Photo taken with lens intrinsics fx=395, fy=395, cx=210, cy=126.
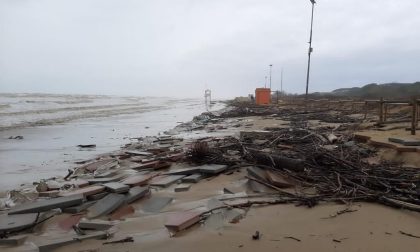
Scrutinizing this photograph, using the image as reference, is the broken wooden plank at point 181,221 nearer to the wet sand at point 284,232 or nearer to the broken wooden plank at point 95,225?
the wet sand at point 284,232

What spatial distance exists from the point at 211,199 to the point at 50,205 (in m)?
2.03

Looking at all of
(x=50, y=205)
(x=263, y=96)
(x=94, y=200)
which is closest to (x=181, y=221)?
(x=94, y=200)

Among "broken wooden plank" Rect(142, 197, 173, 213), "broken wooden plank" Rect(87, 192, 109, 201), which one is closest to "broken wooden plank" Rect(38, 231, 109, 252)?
"broken wooden plank" Rect(142, 197, 173, 213)

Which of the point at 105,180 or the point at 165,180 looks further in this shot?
the point at 105,180

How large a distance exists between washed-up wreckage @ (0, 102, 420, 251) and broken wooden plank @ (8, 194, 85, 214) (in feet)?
0.04

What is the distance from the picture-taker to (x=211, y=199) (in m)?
5.09

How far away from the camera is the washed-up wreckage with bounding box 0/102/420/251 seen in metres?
4.38

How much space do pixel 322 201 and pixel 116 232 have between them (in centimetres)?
239

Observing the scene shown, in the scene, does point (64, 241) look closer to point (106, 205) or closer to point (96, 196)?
point (106, 205)

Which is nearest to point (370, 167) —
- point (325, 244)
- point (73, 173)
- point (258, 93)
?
point (325, 244)

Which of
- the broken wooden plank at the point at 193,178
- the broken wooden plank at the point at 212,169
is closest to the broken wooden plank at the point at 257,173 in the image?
the broken wooden plank at the point at 212,169

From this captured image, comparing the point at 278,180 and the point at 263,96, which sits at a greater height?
the point at 278,180

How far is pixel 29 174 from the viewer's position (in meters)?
8.16

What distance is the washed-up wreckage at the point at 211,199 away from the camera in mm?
4383
